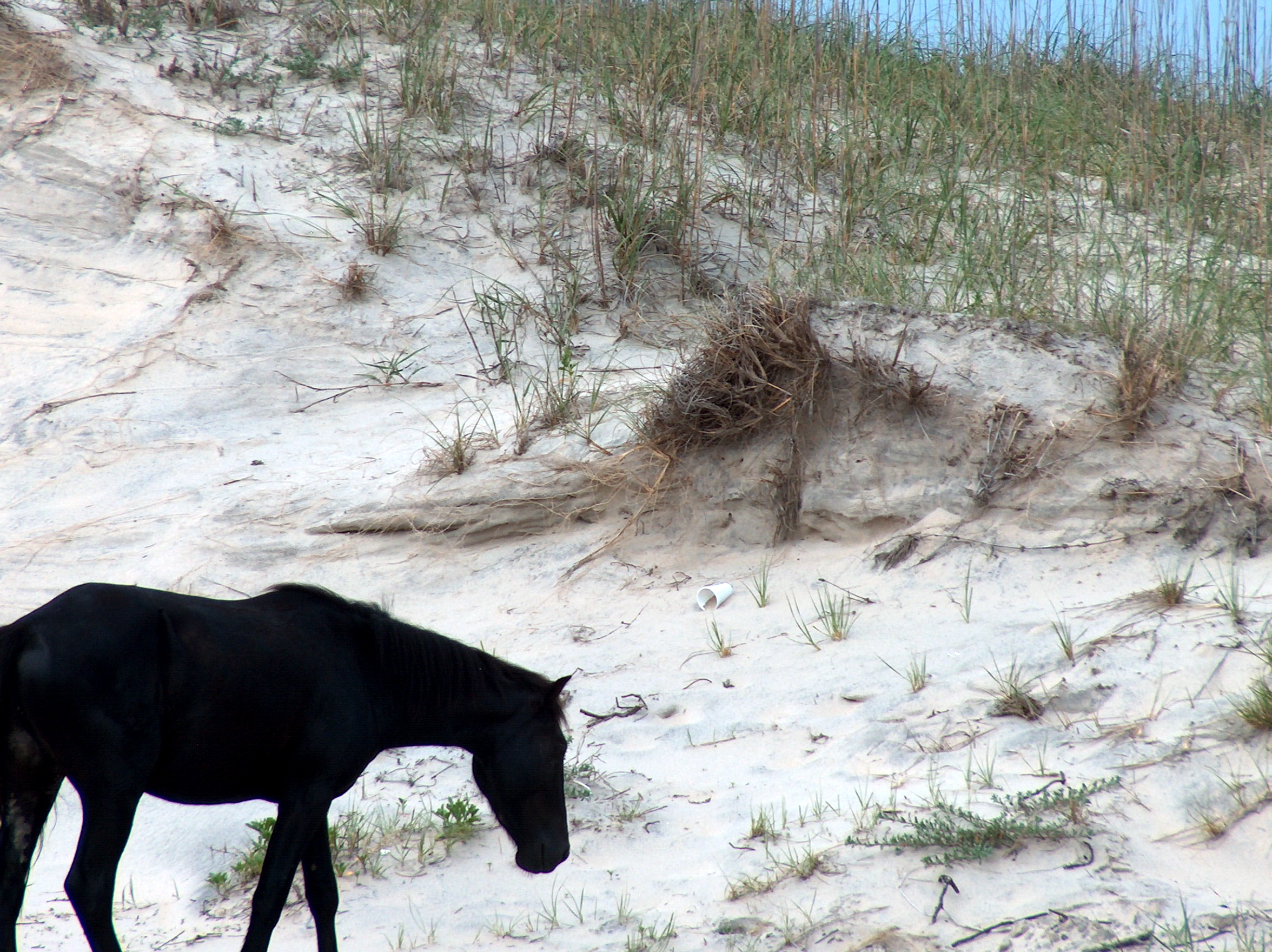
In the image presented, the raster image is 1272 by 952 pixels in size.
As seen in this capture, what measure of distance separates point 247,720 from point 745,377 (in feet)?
10.8

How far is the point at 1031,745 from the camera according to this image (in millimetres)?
3771

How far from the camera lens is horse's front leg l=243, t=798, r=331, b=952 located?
2809 mm

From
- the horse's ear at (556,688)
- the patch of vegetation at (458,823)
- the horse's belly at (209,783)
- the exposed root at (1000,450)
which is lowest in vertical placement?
the patch of vegetation at (458,823)

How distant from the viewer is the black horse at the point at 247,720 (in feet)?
8.56

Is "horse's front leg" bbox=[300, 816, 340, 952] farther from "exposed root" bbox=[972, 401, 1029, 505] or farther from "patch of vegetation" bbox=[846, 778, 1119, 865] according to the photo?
"exposed root" bbox=[972, 401, 1029, 505]

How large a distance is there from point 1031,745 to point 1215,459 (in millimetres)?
1774

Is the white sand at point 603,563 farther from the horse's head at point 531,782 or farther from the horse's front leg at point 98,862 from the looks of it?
the horse's front leg at point 98,862

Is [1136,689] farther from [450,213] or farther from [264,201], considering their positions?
[264,201]

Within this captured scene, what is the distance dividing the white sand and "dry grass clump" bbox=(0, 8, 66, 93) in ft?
0.60

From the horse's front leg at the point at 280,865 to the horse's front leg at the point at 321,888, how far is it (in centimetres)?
20

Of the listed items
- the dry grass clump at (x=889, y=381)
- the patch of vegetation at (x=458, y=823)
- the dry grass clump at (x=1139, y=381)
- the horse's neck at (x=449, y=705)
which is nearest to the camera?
the horse's neck at (x=449, y=705)

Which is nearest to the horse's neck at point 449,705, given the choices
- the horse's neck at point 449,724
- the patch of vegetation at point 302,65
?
the horse's neck at point 449,724

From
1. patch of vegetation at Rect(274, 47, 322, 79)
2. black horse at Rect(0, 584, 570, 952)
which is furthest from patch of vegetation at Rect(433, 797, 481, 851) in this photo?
patch of vegetation at Rect(274, 47, 322, 79)

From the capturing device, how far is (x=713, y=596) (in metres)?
5.18
